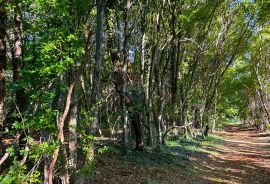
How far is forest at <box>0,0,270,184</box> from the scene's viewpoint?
648cm

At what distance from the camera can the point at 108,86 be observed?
28.2 metres

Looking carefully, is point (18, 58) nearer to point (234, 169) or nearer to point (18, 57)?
point (18, 57)

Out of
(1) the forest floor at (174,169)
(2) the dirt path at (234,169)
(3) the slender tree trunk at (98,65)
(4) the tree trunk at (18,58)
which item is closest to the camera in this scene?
(3) the slender tree trunk at (98,65)

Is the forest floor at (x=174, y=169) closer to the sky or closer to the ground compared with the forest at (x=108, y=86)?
closer to the ground

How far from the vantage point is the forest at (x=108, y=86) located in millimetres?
6484

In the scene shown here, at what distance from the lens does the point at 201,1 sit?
1803 cm

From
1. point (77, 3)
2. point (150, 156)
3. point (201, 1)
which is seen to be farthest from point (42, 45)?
point (201, 1)

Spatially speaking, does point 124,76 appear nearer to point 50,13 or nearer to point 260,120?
point 50,13

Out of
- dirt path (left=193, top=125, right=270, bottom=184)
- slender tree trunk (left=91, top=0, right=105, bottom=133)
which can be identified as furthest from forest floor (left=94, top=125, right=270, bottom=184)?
slender tree trunk (left=91, top=0, right=105, bottom=133)

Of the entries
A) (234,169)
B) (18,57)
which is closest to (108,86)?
(234,169)

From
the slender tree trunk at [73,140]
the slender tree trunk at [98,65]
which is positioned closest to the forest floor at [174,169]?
the slender tree trunk at [73,140]

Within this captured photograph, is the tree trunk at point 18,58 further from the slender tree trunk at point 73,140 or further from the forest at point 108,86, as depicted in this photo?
the slender tree trunk at point 73,140

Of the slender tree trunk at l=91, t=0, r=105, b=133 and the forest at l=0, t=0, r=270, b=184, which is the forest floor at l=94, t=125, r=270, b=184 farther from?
the slender tree trunk at l=91, t=0, r=105, b=133

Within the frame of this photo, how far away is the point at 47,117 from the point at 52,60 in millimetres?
1219
